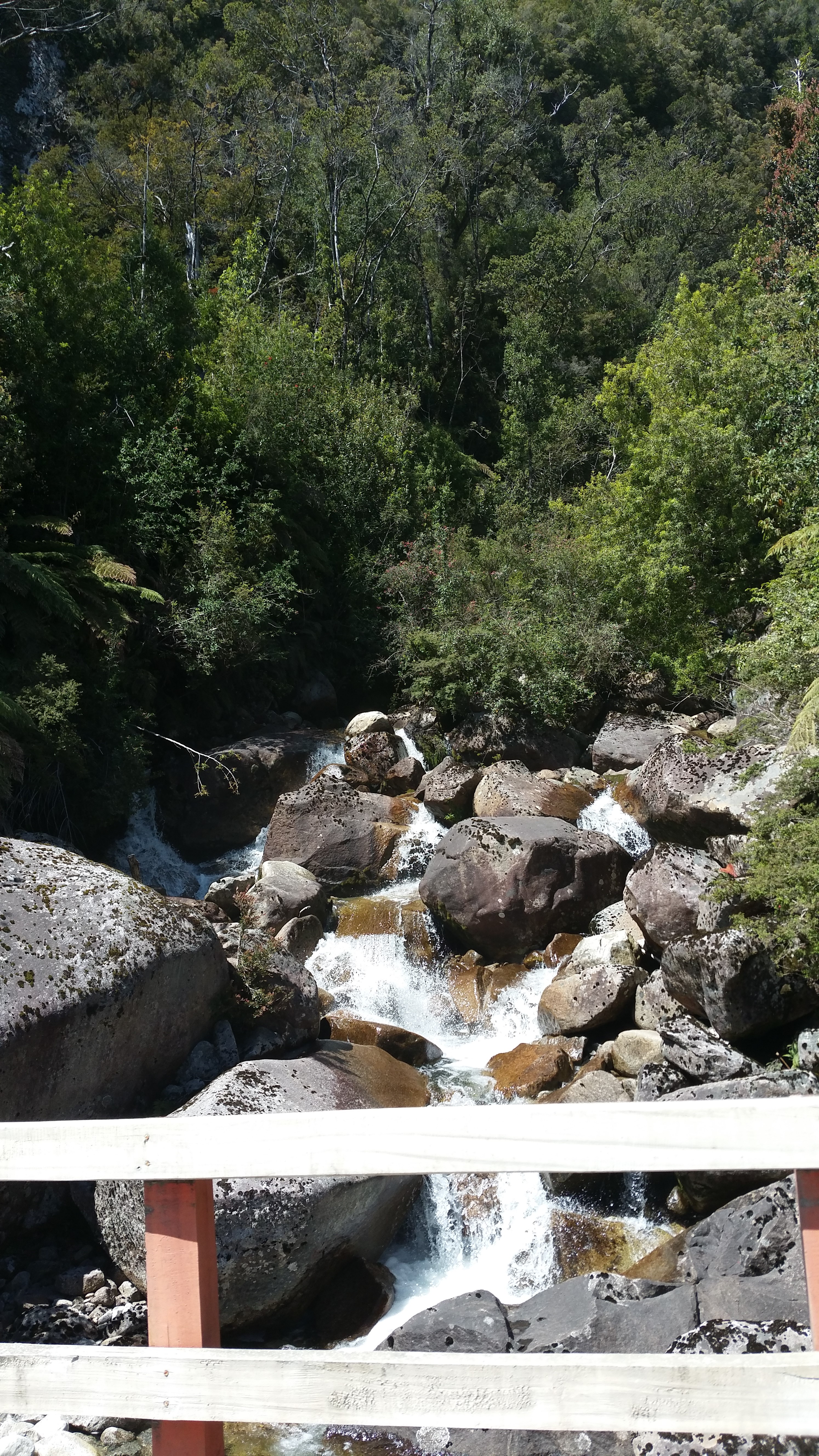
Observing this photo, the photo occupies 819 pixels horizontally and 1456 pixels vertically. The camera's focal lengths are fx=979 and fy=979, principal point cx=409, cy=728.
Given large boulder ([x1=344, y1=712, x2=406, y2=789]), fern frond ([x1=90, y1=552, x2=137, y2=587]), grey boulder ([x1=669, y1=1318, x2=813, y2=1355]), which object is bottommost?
large boulder ([x1=344, y1=712, x2=406, y2=789])

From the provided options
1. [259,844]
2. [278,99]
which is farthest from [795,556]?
[278,99]

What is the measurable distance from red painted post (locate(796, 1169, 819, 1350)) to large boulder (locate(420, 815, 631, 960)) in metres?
9.13

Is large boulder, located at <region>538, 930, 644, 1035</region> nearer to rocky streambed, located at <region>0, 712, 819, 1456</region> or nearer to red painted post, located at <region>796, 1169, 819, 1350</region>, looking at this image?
rocky streambed, located at <region>0, 712, 819, 1456</region>

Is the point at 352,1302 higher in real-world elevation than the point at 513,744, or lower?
higher

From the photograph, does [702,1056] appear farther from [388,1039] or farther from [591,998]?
[388,1039]

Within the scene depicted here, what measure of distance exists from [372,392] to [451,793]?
12677mm

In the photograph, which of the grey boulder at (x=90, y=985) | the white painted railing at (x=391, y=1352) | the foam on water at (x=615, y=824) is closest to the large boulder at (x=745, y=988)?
the foam on water at (x=615, y=824)

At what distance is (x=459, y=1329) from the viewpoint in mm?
5531

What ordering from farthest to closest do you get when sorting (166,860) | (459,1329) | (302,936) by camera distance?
(166,860), (302,936), (459,1329)

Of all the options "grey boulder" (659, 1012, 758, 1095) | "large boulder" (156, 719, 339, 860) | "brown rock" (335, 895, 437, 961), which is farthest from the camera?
"large boulder" (156, 719, 339, 860)

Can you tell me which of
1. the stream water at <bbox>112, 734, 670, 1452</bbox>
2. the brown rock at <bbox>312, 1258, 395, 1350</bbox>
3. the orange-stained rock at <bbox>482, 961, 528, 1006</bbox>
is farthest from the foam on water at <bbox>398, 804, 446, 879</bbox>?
the brown rock at <bbox>312, 1258, 395, 1350</bbox>

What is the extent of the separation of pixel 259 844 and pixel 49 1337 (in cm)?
828

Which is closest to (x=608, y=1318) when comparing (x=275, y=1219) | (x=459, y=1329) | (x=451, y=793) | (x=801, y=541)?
(x=459, y=1329)

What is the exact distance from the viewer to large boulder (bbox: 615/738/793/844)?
32.6 ft
